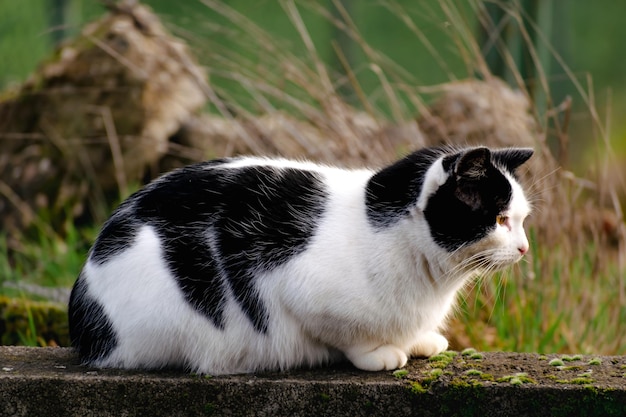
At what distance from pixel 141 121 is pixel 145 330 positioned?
3426mm

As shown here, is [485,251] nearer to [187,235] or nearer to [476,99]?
[187,235]

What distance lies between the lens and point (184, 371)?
237cm

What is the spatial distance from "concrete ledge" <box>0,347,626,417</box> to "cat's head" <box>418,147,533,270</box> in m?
0.32

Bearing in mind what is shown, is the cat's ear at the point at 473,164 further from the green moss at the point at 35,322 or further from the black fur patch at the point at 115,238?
the green moss at the point at 35,322

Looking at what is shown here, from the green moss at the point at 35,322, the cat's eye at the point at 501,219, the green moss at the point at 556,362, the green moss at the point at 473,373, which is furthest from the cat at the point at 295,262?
the green moss at the point at 35,322

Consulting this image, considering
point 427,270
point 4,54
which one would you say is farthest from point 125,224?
point 4,54

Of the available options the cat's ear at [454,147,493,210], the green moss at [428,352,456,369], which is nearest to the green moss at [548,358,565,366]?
the green moss at [428,352,456,369]

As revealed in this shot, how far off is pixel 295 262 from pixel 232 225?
0.67 ft

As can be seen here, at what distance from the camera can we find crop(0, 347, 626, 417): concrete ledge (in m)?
2.17

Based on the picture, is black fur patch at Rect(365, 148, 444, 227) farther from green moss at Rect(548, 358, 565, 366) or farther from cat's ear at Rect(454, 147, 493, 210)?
green moss at Rect(548, 358, 565, 366)

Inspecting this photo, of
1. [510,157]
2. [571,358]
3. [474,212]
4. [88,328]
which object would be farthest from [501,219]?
[88,328]

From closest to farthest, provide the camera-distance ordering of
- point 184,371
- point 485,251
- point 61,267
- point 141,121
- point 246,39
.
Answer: point 485,251
point 184,371
point 246,39
point 61,267
point 141,121

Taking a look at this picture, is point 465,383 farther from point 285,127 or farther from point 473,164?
point 285,127

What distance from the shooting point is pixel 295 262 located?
2.28 m
